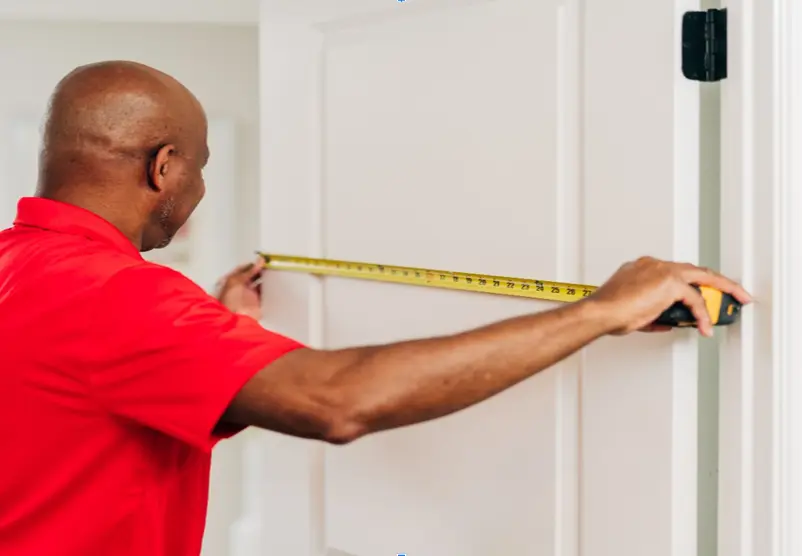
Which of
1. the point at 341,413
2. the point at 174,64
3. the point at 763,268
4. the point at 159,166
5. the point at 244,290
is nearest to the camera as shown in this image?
the point at 341,413

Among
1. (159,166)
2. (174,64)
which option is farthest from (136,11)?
(159,166)

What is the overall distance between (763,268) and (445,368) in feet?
1.30

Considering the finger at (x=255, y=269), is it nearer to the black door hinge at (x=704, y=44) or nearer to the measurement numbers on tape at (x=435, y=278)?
the measurement numbers on tape at (x=435, y=278)

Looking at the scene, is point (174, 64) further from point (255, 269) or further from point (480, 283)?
point (480, 283)

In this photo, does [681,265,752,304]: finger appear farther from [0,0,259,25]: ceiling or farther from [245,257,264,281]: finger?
[0,0,259,25]: ceiling

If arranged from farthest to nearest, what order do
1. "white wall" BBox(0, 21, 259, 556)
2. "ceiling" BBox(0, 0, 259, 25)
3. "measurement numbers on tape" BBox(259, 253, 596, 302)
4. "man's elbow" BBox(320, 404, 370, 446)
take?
"white wall" BBox(0, 21, 259, 556)
"ceiling" BBox(0, 0, 259, 25)
"measurement numbers on tape" BBox(259, 253, 596, 302)
"man's elbow" BBox(320, 404, 370, 446)

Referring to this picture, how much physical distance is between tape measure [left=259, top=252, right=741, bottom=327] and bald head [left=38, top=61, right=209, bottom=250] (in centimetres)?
37

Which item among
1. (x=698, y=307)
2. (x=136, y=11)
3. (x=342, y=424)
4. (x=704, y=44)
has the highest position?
(x=136, y=11)

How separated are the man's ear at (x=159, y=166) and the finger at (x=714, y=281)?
2.14 ft

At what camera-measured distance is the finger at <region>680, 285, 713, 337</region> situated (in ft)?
2.98

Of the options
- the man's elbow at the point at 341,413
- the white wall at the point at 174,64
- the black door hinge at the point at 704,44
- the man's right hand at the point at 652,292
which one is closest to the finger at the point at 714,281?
the man's right hand at the point at 652,292

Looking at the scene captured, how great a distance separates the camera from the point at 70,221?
1011mm

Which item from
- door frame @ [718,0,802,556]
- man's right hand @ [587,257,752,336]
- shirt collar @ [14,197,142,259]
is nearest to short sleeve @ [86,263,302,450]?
shirt collar @ [14,197,142,259]

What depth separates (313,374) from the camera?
32.9 inches
